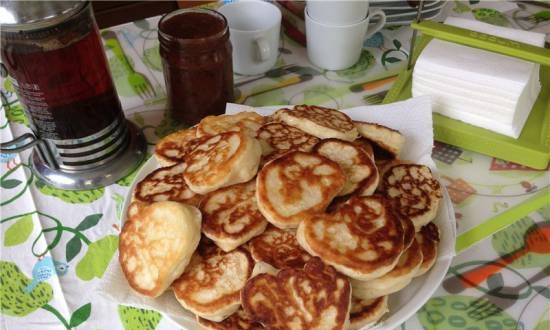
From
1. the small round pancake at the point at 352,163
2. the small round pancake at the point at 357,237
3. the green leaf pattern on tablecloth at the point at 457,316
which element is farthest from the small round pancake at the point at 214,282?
the green leaf pattern on tablecloth at the point at 457,316

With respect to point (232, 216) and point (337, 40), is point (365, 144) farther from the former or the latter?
point (337, 40)

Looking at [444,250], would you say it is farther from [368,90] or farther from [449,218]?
[368,90]

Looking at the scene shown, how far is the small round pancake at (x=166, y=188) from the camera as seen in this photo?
868 millimetres

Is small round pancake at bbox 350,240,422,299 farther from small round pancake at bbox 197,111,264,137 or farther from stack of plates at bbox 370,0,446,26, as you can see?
stack of plates at bbox 370,0,446,26

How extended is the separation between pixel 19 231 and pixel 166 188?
0.35 metres

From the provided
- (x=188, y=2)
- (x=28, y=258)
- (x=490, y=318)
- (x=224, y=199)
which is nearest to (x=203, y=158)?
(x=224, y=199)

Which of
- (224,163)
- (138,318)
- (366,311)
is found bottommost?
(138,318)

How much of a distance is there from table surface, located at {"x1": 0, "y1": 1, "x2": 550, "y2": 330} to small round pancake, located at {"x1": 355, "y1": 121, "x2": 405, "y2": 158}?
0.17 meters

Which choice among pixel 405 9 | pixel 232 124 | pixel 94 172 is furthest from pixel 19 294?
pixel 405 9

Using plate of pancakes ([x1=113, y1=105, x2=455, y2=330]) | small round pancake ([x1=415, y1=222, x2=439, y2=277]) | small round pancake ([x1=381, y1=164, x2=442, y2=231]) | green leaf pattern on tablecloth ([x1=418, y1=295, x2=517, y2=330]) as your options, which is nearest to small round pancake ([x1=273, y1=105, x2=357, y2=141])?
plate of pancakes ([x1=113, y1=105, x2=455, y2=330])

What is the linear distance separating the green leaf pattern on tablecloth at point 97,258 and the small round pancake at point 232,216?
0.80ft

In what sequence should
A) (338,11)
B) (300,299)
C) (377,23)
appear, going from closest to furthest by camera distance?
(300,299)
(338,11)
(377,23)

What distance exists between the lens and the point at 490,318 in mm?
841

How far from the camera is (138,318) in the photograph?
0.87m
